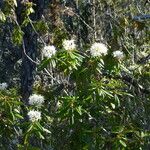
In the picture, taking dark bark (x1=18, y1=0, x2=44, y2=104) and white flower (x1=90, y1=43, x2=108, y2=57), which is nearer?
white flower (x1=90, y1=43, x2=108, y2=57)

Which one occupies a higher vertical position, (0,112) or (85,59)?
(85,59)

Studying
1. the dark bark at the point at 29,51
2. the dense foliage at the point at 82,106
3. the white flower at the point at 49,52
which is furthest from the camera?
the dark bark at the point at 29,51

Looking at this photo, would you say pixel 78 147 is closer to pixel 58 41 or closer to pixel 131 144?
pixel 131 144

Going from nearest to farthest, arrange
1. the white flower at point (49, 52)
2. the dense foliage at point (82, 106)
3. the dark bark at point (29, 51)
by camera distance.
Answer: the dense foliage at point (82, 106)
the white flower at point (49, 52)
the dark bark at point (29, 51)

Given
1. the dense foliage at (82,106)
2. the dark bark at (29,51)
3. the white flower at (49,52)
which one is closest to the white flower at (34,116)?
the dense foliage at (82,106)

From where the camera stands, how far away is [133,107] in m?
4.93

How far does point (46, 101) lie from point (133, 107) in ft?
2.90

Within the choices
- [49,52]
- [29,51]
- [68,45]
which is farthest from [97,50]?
[29,51]

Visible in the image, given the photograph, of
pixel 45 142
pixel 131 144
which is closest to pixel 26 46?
pixel 45 142

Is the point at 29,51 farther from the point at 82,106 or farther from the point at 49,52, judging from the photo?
the point at 82,106

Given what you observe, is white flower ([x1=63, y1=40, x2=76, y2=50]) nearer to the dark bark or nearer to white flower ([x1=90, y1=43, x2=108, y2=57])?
white flower ([x1=90, y1=43, x2=108, y2=57])

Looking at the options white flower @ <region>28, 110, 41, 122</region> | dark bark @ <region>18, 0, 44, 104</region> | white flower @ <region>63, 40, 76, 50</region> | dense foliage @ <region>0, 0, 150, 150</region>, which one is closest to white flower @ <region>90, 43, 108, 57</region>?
dense foliage @ <region>0, 0, 150, 150</region>

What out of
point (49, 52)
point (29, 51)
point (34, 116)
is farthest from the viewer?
point (29, 51)

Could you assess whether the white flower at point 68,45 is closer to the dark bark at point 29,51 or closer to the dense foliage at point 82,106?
the dense foliage at point 82,106
